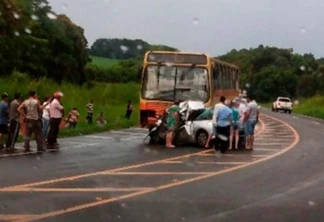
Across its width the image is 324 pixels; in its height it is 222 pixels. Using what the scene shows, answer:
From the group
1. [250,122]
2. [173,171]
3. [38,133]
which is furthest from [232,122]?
[173,171]

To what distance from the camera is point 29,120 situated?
21.9 meters

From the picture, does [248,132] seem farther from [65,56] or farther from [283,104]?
[283,104]

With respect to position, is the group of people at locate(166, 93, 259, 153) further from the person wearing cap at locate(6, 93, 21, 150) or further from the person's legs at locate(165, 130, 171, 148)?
the person wearing cap at locate(6, 93, 21, 150)

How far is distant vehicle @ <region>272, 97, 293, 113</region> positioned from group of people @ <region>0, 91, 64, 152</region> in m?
52.7

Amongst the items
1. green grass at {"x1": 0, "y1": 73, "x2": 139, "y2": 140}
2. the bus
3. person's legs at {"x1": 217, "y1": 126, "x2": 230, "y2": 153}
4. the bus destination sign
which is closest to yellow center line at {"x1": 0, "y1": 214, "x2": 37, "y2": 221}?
A: person's legs at {"x1": 217, "y1": 126, "x2": 230, "y2": 153}

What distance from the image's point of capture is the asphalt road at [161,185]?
1091 centimetres

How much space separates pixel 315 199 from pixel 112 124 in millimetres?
25823

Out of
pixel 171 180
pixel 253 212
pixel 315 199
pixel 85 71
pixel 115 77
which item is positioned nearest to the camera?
pixel 253 212

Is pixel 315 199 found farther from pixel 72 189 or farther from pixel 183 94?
pixel 183 94

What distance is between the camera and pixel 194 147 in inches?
985

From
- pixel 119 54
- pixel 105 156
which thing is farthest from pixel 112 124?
pixel 105 156

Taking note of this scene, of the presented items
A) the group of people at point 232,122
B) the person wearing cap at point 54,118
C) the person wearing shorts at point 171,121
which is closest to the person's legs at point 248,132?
the group of people at point 232,122

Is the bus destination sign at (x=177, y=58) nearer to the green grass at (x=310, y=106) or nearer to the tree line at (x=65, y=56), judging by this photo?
the tree line at (x=65, y=56)

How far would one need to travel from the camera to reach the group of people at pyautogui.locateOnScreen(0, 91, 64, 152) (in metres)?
21.9
